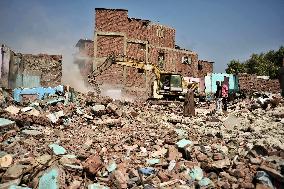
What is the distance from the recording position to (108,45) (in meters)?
26.0

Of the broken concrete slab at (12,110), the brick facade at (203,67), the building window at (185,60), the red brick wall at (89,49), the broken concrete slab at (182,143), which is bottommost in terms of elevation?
the broken concrete slab at (182,143)

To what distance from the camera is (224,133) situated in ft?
30.4

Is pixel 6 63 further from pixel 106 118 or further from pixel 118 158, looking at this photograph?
pixel 118 158

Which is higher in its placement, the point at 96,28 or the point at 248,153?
the point at 96,28

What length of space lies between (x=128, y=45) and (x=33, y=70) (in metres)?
10.7

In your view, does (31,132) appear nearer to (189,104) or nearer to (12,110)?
(12,110)

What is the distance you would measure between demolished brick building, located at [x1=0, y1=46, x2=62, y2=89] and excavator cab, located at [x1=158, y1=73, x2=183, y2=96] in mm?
6634

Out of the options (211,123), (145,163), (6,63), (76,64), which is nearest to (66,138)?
(145,163)

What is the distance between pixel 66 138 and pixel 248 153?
4.78m

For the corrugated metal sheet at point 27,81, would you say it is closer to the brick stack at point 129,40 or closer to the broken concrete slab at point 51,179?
the brick stack at point 129,40

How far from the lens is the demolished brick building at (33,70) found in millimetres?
15477

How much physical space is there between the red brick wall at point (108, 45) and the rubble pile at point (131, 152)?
50.9 ft

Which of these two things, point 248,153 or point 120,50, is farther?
point 120,50

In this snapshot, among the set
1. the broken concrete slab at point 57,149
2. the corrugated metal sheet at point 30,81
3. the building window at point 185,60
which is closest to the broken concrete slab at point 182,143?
the broken concrete slab at point 57,149
